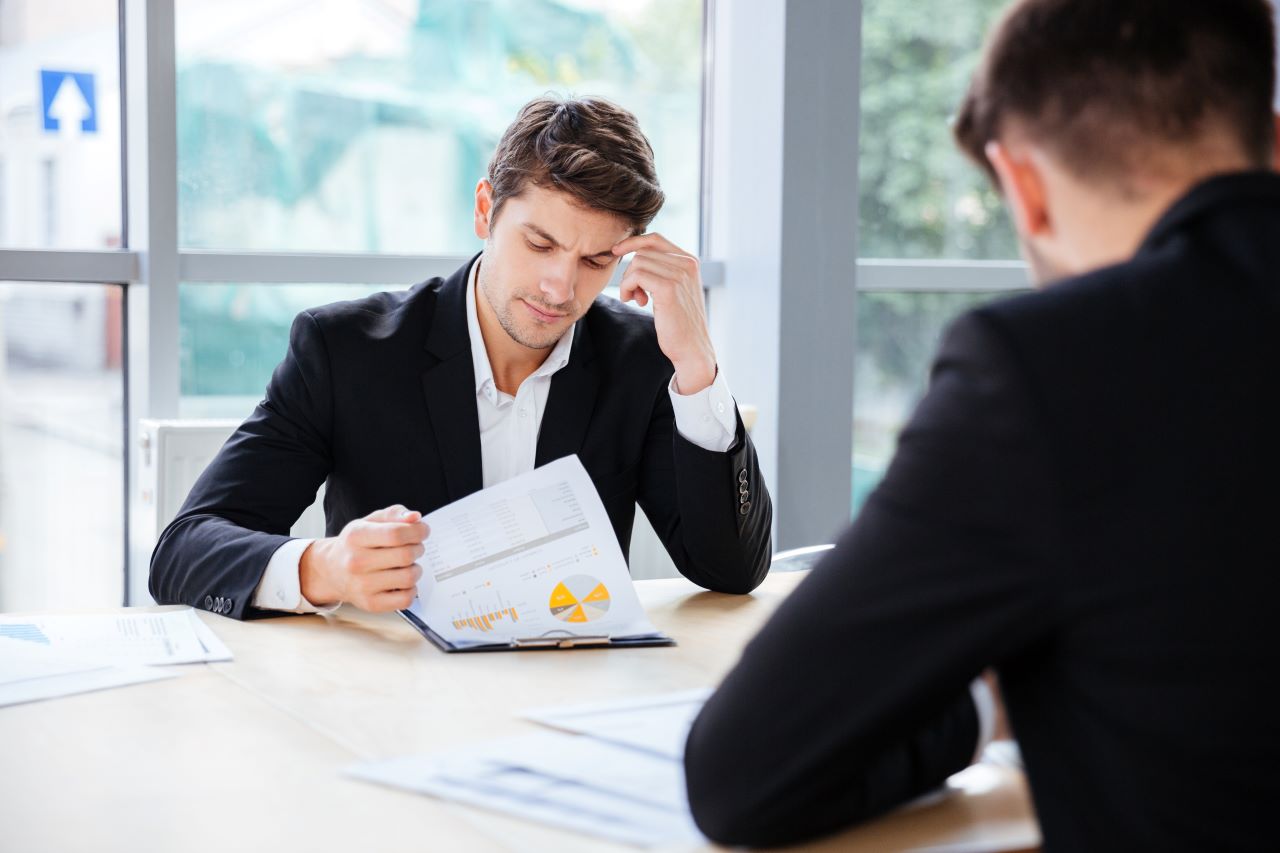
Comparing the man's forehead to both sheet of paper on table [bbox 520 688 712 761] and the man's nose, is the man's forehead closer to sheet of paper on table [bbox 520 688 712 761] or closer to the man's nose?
the man's nose

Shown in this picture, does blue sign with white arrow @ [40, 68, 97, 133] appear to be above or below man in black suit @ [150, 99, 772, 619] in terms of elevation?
above

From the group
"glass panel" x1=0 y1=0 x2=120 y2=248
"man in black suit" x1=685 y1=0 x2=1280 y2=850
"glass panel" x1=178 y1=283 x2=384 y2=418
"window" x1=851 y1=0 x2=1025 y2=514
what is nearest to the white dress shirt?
"glass panel" x1=178 y1=283 x2=384 y2=418

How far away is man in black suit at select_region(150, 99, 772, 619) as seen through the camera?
1907 mm

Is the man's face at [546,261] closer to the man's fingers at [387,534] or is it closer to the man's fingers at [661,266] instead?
the man's fingers at [661,266]

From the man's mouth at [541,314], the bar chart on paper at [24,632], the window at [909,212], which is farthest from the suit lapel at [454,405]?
the window at [909,212]

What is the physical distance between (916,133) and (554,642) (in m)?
2.78

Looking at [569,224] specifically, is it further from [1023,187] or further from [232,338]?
[232,338]

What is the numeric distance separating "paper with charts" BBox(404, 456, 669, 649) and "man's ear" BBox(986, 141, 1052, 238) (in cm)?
81

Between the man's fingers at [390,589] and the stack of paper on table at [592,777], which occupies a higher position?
the man's fingers at [390,589]

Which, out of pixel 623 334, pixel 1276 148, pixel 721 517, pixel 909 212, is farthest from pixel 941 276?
pixel 1276 148

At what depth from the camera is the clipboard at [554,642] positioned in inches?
59.4

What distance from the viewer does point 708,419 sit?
191 centimetres

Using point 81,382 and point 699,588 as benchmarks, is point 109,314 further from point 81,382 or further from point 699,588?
point 699,588

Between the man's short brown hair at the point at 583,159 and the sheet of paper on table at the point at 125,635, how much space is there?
2.70ft
